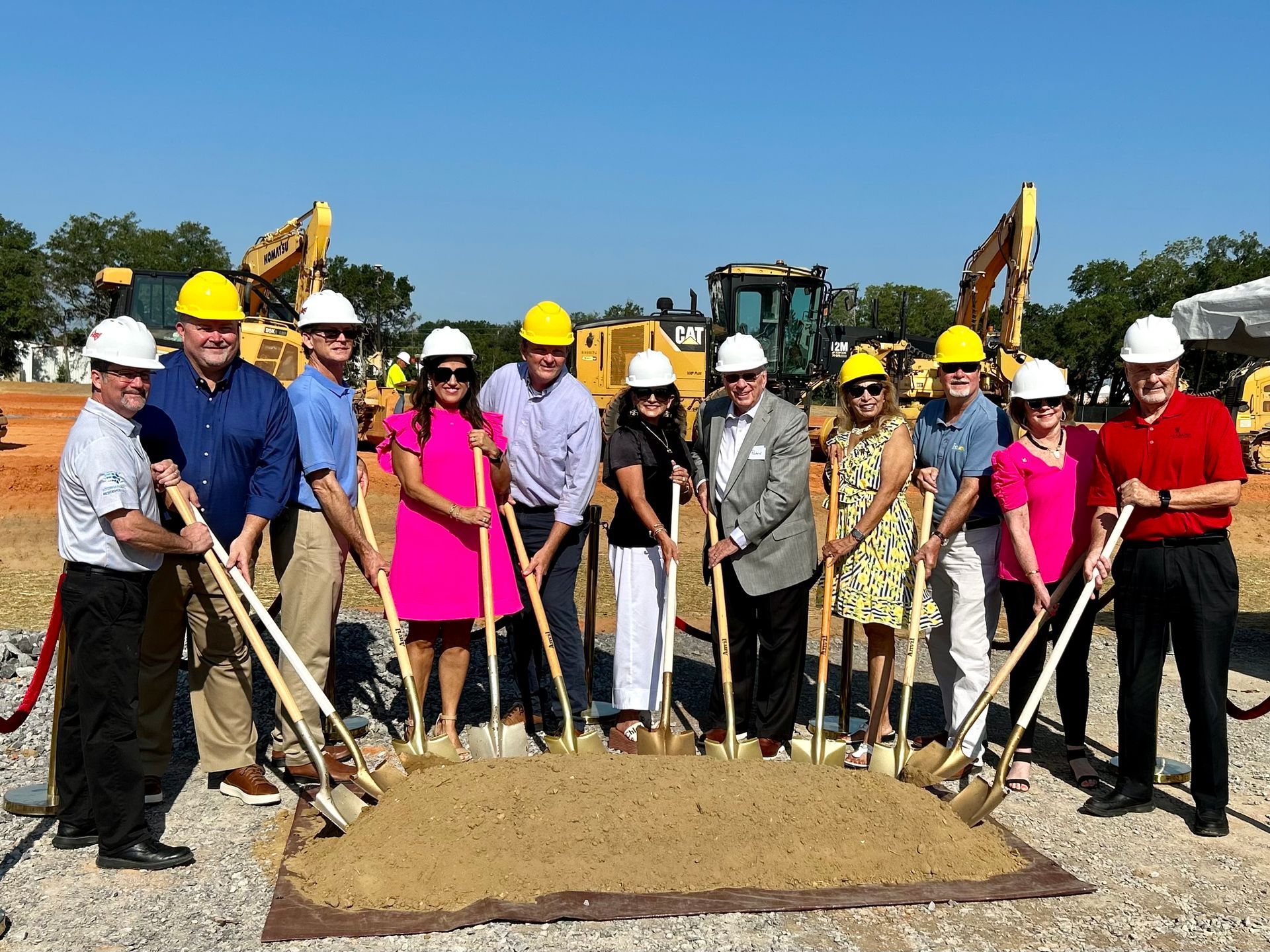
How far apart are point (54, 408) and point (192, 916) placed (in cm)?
3148

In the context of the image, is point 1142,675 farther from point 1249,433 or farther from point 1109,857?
point 1249,433

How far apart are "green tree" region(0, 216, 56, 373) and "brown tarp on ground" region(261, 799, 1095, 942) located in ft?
168

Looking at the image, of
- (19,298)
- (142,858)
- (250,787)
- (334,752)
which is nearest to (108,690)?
(142,858)

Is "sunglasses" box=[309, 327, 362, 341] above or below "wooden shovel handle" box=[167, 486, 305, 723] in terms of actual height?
above

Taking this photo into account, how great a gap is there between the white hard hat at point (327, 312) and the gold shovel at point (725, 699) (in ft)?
6.52

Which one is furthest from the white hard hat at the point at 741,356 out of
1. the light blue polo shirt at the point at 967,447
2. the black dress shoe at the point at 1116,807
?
the black dress shoe at the point at 1116,807

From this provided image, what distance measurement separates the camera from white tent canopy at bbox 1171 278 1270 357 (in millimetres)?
7820

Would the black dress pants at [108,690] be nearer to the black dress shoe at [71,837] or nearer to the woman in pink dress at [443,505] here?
the black dress shoe at [71,837]

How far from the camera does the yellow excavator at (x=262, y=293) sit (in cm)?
1534

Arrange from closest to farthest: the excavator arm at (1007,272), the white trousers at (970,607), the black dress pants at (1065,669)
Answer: the white trousers at (970,607), the black dress pants at (1065,669), the excavator arm at (1007,272)

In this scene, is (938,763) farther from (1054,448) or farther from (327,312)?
(327,312)

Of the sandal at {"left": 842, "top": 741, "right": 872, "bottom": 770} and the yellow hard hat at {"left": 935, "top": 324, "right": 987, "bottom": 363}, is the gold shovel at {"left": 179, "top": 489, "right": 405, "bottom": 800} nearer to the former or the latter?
the sandal at {"left": 842, "top": 741, "right": 872, "bottom": 770}

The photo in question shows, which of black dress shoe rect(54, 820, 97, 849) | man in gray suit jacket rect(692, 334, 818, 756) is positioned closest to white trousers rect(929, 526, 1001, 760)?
man in gray suit jacket rect(692, 334, 818, 756)

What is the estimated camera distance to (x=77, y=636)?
12.7 ft
